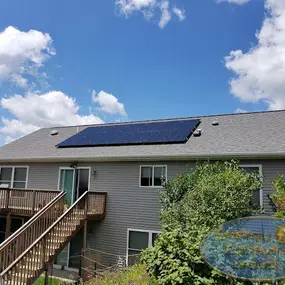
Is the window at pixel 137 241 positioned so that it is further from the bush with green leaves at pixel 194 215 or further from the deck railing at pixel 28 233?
the deck railing at pixel 28 233

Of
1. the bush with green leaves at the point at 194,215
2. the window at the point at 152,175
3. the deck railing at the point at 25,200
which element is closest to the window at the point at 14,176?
the deck railing at the point at 25,200

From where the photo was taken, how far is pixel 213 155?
33.4 ft

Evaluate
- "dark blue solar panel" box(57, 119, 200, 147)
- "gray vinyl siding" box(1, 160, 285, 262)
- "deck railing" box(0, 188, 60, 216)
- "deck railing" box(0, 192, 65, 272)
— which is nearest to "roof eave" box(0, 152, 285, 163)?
"gray vinyl siding" box(1, 160, 285, 262)

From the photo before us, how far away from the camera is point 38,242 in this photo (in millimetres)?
8117

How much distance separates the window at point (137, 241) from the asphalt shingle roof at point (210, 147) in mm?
2919

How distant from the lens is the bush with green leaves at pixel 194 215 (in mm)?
5465

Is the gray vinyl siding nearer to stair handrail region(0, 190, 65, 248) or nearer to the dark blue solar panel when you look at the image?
the dark blue solar panel

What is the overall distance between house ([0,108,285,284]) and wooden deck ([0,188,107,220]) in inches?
2.3

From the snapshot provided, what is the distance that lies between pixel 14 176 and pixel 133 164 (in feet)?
21.9

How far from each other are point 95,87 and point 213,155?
10.1 meters

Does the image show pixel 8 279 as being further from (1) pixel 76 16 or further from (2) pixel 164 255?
(1) pixel 76 16

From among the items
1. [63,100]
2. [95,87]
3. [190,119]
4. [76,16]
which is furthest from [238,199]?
[63,100]

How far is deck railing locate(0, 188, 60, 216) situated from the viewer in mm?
11344

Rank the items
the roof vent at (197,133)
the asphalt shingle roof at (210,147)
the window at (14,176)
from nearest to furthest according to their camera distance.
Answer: the asphalt shingle roof at (210,147)
the roof vent at (197,133)
the window at (14,176)
